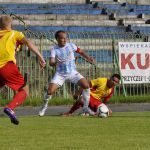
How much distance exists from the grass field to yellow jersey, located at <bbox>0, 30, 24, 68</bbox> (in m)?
1.16

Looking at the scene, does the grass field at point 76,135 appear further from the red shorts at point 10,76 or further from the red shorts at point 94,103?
the red shorts at point 94,103

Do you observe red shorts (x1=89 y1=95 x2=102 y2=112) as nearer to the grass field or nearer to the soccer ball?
the soccer ball

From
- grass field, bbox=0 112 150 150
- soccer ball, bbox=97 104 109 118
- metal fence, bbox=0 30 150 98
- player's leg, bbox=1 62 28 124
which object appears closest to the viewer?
grass field, bbox=0 112 150 150

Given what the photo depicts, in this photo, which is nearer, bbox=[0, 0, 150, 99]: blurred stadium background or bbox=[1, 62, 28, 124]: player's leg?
bbox=[1, 62, 28, 124]: player's leg

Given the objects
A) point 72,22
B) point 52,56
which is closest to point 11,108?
point 52,56

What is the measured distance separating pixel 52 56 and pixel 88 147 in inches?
281

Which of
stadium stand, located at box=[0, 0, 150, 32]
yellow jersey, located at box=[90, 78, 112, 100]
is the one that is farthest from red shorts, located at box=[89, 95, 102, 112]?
stadium stand, located at box=[0, 0, 150, 32]

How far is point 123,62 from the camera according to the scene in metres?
22.3

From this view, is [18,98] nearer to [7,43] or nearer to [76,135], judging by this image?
[7,43]

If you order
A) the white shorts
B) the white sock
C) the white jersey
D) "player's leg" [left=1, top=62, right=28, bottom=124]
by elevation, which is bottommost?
→ the white sock


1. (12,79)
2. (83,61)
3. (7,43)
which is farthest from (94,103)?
(83,61)

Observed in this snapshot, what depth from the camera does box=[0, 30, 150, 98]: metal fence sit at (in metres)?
21.5

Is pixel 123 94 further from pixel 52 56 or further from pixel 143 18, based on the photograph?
pixel 143 18

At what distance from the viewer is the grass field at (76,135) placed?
8609 millimetres
